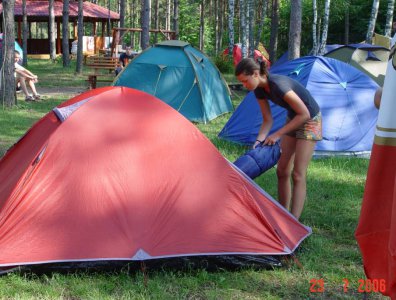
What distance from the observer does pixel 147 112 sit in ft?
14.7

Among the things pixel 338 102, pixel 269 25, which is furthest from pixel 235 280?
pixel 269 25

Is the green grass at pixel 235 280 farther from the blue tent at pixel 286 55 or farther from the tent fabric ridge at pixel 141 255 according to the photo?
the blue tent at pixel 286 55

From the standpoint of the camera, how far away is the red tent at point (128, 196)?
3930 millimetres

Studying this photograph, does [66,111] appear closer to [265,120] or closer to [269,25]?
[265,120]

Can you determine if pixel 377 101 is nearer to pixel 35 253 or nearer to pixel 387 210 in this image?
pixel 387 210

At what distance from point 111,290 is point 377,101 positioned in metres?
2.17

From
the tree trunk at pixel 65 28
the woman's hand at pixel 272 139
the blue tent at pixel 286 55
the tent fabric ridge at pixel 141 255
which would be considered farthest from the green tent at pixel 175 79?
the tree trunk at pixel 65 28

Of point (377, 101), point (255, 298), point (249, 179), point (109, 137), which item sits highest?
point (377, 101)

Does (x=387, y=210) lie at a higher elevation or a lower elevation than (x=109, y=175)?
higher

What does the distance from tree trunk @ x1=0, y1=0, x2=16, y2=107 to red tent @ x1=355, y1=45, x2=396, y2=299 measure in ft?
34.2

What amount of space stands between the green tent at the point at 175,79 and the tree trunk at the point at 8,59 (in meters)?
2.35

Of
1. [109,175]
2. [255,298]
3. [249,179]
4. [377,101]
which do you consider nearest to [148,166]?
[109,175]

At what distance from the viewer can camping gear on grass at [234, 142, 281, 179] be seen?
15.3 feet

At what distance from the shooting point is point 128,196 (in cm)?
411
